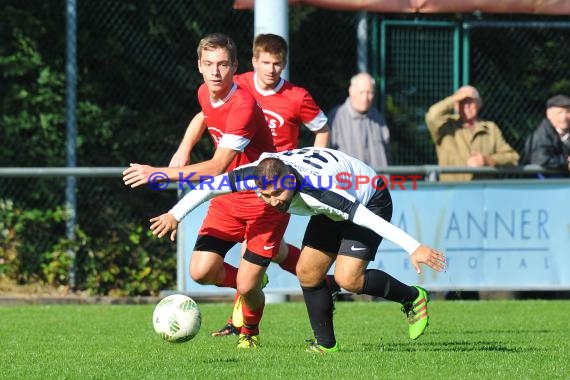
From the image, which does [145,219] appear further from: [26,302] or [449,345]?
[449,345]

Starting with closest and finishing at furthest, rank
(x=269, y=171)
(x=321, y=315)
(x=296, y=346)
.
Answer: (x=269, y=171), (x=321, y=315), (x=296, y=346)

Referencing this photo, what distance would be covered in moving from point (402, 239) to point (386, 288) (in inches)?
40.4

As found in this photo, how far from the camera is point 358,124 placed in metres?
12.3

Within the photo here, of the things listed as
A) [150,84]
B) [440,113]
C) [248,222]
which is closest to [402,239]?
[248,222]

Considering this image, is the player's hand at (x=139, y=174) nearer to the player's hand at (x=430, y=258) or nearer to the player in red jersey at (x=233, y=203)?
the player in red jersey at (x=233, y=203)

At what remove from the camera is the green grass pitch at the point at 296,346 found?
21.6 ft

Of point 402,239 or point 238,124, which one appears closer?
point 402,239

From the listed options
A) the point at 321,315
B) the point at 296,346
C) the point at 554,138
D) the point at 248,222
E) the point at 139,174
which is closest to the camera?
the point at 139,174

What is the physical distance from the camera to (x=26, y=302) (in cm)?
1243

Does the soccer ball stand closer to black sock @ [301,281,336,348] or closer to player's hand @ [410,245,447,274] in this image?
black sock @ [301,281,336,348]

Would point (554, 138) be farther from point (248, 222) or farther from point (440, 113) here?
point (248, 222)

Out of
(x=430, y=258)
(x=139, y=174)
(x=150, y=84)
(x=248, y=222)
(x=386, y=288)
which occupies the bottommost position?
(x=386, y=288)

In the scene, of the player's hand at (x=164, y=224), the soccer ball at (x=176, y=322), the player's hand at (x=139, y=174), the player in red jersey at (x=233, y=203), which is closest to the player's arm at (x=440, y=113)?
the player in red jersey at (x=233, y=203)

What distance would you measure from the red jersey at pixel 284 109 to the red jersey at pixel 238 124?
75 cm
